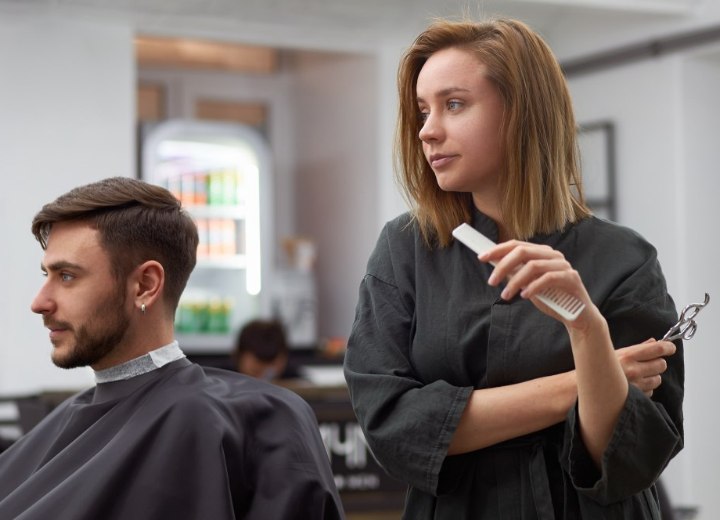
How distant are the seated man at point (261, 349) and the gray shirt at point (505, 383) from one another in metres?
3.58

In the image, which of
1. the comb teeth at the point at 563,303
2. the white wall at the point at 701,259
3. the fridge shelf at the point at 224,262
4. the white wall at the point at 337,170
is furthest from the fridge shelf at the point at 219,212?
the comb teeth at the point at 563,303

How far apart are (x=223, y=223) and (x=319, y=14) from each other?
1.44 meters

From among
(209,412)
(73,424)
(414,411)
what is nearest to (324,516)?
(209,412)

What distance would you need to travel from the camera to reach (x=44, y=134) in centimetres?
559

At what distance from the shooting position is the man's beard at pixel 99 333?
5.75 feet

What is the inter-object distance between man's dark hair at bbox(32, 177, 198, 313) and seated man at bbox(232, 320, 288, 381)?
10.5 ft

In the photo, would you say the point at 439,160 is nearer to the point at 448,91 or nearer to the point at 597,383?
the point at 448,91

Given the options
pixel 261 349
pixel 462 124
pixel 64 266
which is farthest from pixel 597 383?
pixel 261 349

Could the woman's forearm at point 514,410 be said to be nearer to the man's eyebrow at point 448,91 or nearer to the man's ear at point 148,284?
the man's eyebrow at point 448,91

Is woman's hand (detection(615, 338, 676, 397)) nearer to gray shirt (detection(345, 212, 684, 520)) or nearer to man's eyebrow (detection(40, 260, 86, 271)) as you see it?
gray shirt (detection(345, 212, 684, 520))

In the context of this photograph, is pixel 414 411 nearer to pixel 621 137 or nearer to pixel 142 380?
pixel 142 380

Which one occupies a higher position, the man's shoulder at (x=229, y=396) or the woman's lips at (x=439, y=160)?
the woman's lips at (x=439, y=160)

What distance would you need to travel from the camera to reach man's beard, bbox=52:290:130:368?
1.75 metres

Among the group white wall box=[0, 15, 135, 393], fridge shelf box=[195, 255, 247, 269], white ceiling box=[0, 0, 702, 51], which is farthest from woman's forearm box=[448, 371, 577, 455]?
fridge shelf box=[195, 255, 247, 269]
